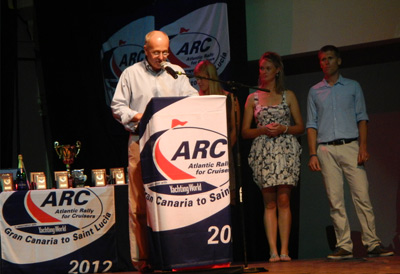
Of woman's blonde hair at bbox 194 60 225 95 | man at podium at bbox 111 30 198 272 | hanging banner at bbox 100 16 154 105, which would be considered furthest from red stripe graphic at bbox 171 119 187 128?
hanging banner at bbox 100 16 154 105

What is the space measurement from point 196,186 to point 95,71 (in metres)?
3.45

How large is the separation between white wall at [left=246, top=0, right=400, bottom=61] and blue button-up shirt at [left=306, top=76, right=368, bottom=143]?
0.76 m

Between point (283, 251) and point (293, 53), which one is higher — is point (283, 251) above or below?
below

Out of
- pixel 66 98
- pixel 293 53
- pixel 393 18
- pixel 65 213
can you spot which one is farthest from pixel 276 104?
pixel 66 98

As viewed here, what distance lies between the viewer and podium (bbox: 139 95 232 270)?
135 inches

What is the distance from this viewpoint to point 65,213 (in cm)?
489

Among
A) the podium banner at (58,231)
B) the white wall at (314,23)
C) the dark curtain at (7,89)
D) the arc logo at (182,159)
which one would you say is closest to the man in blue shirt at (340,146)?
the white wall at (314,23)

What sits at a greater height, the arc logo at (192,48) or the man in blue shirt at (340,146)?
the arc logo at (192,48)

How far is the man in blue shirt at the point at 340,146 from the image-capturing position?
4.96 m

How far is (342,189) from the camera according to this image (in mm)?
5023

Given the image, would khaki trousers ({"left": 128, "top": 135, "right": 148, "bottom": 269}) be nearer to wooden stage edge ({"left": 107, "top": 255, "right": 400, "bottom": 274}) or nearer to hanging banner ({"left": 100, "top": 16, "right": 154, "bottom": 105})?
wooden stage edge ({"left": 107, "top": 255, "right": 400, "bottom": 274})

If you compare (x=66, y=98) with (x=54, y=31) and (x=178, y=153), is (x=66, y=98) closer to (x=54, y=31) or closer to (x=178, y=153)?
(x=54, y=31)

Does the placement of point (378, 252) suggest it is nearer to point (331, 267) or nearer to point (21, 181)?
point (331, 267)

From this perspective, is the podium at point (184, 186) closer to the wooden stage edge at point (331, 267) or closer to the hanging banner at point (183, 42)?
the wooden stage edge at point (331, 267)
